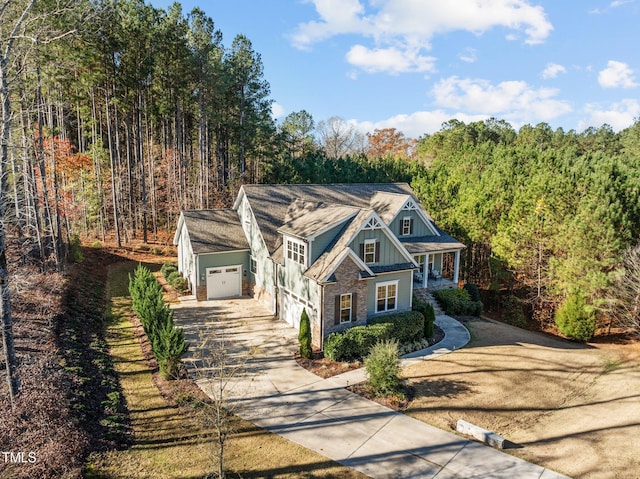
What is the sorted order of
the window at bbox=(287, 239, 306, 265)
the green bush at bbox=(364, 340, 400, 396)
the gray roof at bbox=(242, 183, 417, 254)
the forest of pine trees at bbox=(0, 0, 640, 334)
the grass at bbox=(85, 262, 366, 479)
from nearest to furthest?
the grass at bbox=(85, 262, 366, 479) → the green bush at bbox=(364, 340, 400, 396) → the window at bbox=(287, 239, 306, 265) → the forest of pine trees at bbox=(0, 0, 640, 334) → the gray roof at bbox=(242, 183, 417, 254)

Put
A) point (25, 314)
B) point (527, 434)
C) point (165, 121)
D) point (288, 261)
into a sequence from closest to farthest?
point (527, 434)
point (25, 314)
point (288, 261)
point (165, 121)

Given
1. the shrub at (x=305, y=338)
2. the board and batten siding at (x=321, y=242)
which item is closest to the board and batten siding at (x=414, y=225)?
the board and batten siding at (x=321, y=242)

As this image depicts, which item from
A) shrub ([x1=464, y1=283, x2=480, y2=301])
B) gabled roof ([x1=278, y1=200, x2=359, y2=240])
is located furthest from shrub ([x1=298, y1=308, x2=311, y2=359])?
shrub ([x1=464, y1=283, x2=480, y2=301])

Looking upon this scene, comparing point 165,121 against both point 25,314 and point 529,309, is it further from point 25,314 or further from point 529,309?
point 529,309

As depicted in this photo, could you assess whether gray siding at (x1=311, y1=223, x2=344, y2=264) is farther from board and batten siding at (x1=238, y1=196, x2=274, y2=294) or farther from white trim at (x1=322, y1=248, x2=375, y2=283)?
board and batten siding at (x1=238, y1=196, x2=274, y2=294)

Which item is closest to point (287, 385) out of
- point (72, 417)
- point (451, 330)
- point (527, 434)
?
point (72, 417)

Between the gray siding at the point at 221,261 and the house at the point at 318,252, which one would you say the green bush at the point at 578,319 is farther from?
the gray siding at the point at 221,261

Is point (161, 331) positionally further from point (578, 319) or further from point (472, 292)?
point (578, 319)
